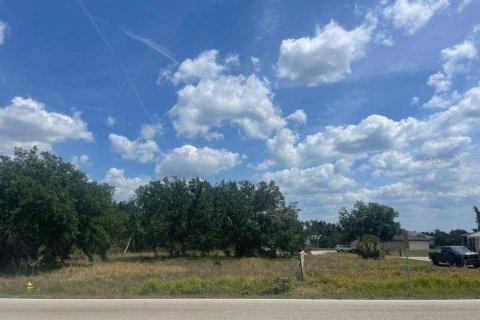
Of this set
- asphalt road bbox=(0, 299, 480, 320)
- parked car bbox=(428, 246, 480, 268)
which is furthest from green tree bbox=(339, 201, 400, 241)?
asphalt road bbox=(0, 299, 480, 320)

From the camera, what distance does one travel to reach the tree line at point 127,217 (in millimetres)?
35125

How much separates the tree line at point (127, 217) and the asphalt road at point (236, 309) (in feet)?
67.8

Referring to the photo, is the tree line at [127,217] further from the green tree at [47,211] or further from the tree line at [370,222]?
the tree line at [370,222]

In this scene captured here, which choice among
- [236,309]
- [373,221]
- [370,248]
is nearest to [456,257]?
[370,248]

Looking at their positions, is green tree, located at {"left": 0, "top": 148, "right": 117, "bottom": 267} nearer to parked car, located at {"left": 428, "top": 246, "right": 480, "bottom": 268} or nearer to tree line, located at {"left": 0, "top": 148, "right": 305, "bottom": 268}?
tree line, located at {"left": 0, "top": 148, "right": 305, "bottom": 268}

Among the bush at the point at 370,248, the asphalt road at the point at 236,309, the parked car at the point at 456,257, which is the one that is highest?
the bush at the point at 370,248

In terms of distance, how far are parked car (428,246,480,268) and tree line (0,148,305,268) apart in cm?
2220

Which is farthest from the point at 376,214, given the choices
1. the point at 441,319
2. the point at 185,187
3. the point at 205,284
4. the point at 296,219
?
the point at 441,319

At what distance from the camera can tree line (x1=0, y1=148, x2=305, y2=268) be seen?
35.1 m

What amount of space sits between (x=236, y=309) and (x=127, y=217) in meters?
40.8

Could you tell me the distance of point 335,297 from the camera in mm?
16844

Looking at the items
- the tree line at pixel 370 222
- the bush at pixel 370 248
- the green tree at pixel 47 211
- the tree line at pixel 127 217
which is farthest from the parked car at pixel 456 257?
the tree line at pixel 370 222

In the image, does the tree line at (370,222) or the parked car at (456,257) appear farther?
the tree line at (370,222)

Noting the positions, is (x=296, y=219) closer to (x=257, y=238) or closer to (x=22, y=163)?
(x=257, y=238)
